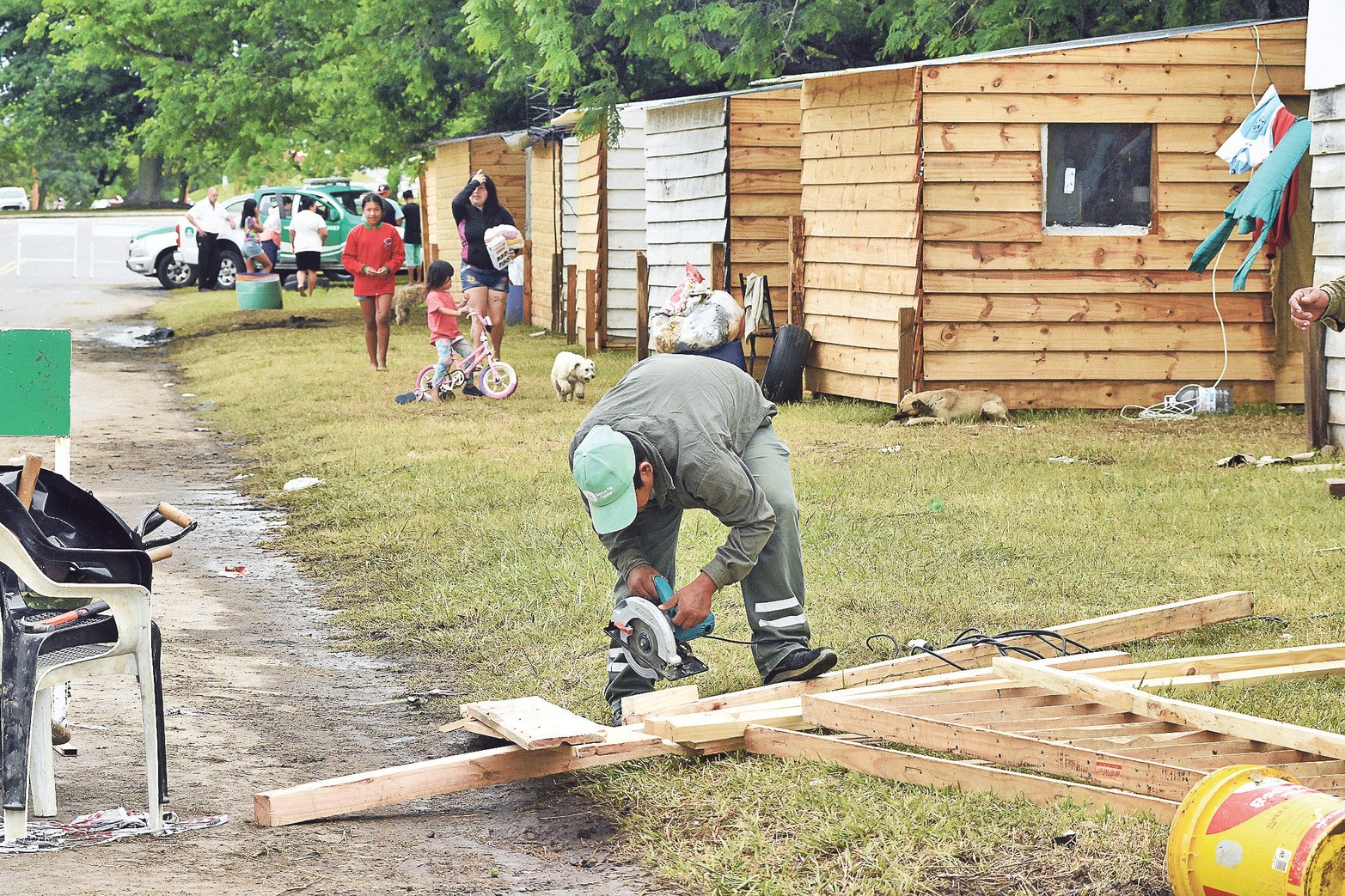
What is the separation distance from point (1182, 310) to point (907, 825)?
388 inches

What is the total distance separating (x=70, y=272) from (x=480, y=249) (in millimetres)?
23699

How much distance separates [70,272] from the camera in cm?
3559

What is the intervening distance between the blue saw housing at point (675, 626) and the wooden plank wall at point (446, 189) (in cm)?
2049

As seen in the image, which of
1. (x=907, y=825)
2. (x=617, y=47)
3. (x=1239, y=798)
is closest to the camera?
(x=1239, y=798)

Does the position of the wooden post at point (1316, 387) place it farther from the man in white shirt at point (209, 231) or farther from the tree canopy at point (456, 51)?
the man in white shirt at point (209, 231)

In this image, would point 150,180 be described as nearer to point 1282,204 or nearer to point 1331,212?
point 1282,204

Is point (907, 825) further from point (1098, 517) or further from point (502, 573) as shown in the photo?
point (1098, 517)

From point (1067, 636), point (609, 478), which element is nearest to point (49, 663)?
point (609, 478)

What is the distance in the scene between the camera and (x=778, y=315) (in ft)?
51.1

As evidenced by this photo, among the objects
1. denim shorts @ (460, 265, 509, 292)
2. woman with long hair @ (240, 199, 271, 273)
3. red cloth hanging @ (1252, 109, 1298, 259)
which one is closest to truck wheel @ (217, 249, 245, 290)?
woman with long hair @ (240, 199, 271, 273)

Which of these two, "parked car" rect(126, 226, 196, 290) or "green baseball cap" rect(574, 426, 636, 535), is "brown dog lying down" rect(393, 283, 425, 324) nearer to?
"parked car" rect(126, 226, 196, 290)

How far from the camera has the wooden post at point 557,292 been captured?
72.2 feet

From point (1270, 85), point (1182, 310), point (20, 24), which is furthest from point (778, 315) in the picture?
point (20, 24)

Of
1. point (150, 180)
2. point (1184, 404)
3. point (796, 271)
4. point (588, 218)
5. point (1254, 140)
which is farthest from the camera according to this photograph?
point (150, 180)
